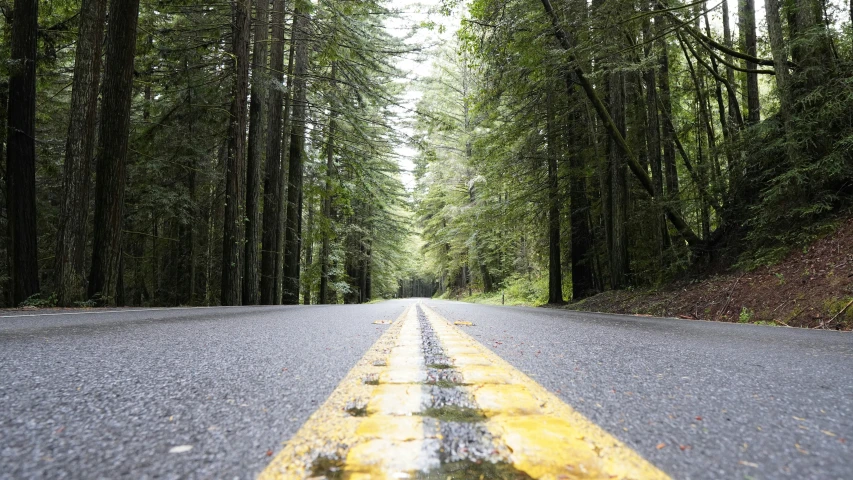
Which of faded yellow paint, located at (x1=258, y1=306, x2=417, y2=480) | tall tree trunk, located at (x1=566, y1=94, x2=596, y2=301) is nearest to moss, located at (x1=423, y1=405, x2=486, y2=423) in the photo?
faded yellow paint, located at (x1=258, y1=306, x2=417, y2=480)

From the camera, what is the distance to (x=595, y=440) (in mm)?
1042

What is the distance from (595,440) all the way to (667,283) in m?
9.45

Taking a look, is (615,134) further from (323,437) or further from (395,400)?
(323,437)

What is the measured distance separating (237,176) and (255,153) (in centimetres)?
168

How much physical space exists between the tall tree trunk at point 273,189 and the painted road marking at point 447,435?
512 inches

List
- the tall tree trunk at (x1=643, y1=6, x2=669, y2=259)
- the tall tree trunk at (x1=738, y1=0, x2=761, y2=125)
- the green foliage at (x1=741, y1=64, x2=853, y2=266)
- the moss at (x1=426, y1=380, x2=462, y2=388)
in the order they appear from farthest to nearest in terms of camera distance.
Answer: the tall tree trunk at (x1=738, y1=0, x2=761, y2=125) < the tall tree trunk at (x1=643, y1=6, x2=669, y2=259) < the green foliage at (x1=741, y1=64, x2=853, y2=266) < the moss at (x1=426, y1=380, x2=462, y2=388)

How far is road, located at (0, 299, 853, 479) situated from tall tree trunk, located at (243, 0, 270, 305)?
9.27 m

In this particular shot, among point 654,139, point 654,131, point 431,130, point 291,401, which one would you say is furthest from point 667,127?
point 291,401

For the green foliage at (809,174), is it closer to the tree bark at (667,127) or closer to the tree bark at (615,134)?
the tree bark at (615,134)

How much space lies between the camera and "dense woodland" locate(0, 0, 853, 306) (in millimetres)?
7535

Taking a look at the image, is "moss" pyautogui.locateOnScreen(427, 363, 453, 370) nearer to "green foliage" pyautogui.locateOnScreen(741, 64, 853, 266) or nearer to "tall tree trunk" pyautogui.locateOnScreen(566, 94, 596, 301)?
"green foliage" pyautogui.locateOnScreen(741, 64, 853, 266)

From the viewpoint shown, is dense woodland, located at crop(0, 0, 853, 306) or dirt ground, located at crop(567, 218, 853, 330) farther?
dense woodland, located at crop(0, 0, 853, 306)

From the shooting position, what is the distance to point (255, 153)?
12.5 meters

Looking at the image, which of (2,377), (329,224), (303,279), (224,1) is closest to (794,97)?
(2,377)
